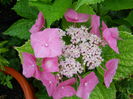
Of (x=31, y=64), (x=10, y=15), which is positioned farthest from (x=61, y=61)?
(x=10, y=15)

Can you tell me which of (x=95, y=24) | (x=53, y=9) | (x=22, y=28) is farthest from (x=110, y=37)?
(x=22, y=28)

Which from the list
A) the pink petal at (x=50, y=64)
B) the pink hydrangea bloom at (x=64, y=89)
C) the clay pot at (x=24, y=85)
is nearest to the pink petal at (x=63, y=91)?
the pink hydrangea bloom at (x=64, y=89)

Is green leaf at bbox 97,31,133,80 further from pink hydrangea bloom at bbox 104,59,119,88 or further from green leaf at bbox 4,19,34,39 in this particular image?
green leaf at bbox 4,19,34,39

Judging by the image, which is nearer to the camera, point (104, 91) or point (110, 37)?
point (110, 37)

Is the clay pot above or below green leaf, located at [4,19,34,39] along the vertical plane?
below

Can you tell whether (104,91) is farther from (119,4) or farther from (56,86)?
(119,4)

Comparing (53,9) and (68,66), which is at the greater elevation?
(53,9)

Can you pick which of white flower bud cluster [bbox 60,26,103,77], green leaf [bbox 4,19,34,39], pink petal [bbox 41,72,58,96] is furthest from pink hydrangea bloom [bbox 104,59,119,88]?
green leaf [bbox 4,19,34,39]
